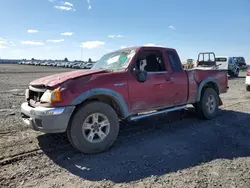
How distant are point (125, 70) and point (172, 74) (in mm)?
1395

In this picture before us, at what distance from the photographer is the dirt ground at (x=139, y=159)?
3.13 meters

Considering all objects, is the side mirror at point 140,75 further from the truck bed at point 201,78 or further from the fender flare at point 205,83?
the fender flare at point 205,83

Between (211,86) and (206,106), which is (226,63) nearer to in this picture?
(211,86)

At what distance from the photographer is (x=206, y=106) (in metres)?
6.29

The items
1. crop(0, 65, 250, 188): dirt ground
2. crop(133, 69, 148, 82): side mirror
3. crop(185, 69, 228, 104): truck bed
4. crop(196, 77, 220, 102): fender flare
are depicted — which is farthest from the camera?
crop(196, 77, 220, 102): fender flare

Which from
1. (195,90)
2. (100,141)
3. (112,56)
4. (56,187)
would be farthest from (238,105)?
(56,187)

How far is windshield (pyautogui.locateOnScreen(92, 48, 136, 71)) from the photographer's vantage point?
4766 millimetres

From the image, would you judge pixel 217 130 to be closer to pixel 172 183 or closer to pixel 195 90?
pixel 195 90

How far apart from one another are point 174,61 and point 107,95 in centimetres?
229

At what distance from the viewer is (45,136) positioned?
4.82 m

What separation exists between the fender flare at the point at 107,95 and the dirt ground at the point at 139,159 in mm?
690

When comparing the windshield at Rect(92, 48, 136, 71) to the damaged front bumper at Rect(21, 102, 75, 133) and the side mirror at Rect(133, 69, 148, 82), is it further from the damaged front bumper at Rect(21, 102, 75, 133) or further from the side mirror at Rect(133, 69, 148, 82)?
the damaged front bumper at Rect(21, 102, 75, 133)

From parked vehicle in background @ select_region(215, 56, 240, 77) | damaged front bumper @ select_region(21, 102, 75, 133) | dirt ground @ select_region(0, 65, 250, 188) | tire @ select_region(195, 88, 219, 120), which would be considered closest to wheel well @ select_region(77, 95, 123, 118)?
damaged front bumper @ select_region(21, 102, 75, 133)

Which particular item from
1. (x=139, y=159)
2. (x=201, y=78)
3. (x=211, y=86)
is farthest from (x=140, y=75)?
(x=211, y=86)
